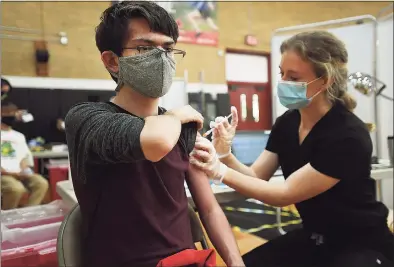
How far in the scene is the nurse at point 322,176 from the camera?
141 centimetres

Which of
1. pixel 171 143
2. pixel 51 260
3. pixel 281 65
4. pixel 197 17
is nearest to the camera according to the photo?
pixel 171 143

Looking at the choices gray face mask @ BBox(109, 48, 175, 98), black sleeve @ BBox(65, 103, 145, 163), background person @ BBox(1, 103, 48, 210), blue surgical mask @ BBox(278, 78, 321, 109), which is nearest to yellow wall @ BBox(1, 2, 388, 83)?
background person @ BBox(1, 103, 48, 210)

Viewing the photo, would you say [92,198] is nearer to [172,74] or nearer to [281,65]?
[172,74]

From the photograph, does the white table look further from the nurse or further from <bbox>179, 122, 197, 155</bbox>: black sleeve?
<bbox>179, 122, 197, 155</bbox>: black sleeve

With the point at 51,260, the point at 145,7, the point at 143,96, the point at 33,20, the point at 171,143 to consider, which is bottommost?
the point at 51,260

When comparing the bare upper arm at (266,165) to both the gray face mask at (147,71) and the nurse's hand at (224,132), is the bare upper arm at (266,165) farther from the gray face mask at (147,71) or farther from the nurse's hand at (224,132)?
the gray face mask at (147,71)

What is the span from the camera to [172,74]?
105 cm

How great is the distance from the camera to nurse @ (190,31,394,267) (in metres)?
1.41

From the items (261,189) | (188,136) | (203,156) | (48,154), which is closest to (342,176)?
(261,189)

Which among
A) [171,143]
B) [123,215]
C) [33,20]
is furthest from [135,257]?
[33,20]

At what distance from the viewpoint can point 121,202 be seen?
0.98 metres

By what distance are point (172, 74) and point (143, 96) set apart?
0.10 m

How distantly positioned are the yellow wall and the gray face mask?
3555mm

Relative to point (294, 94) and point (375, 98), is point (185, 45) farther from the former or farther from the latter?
point (294, 94)
